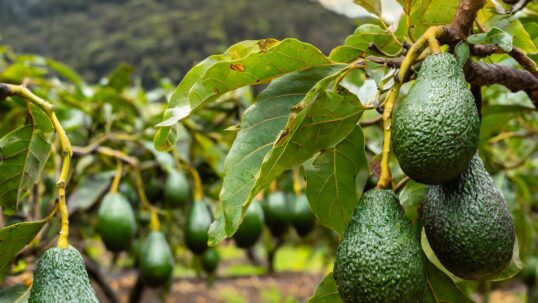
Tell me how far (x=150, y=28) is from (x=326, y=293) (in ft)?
18.9

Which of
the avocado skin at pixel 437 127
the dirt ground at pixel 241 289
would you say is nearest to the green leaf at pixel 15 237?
the avocado skin at pixel 437 127

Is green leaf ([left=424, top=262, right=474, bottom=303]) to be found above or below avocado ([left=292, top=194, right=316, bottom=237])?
above

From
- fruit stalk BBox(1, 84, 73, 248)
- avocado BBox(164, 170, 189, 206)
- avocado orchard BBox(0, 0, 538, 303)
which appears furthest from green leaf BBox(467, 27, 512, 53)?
avocado BBox(164, 170, 189, 206)

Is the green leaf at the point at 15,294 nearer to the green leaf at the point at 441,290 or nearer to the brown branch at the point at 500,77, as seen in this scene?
Answer: the green leaf at the point at 441,290

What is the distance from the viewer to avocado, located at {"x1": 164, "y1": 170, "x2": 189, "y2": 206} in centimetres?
207

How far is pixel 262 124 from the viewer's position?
1044 mm

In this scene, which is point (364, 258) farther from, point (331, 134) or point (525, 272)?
point (525, 272)

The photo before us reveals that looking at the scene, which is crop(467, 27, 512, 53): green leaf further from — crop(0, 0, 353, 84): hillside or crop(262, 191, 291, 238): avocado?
crop(0, 0, 353, 84): hillside

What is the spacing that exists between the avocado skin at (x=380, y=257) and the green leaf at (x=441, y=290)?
240 millimetres

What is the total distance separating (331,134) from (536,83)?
1.32ft

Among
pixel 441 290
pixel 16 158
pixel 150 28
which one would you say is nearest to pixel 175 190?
pixel 16 158

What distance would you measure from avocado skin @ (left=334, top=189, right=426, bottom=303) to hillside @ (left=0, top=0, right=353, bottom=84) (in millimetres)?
5236

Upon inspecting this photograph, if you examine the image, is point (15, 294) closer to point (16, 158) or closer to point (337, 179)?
point (16, 158)

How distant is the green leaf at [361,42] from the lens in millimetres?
1046
